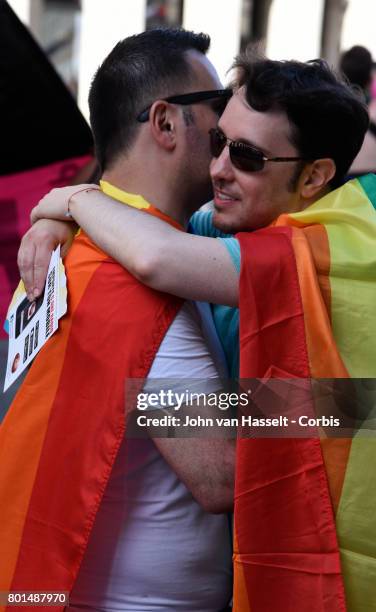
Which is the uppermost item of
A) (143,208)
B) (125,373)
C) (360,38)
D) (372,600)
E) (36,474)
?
(143,208)

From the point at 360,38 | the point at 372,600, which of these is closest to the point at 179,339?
the point at 372,600

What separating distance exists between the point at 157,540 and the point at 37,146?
2.42 metres

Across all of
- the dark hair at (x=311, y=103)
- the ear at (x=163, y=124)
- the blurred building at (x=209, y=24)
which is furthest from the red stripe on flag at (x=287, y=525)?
the blurred building at (x=209, y=24)

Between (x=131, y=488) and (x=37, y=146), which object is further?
(x=37, y=146)

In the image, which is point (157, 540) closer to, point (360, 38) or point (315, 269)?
point (315, 269)

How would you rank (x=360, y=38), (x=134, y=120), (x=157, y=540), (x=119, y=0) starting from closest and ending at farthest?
(x=157, y=540), (x=134, y=120), (x=119, y=0), (x=360, y=38)

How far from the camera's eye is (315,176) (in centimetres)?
249

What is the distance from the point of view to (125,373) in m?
2.18

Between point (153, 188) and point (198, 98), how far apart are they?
279 mm

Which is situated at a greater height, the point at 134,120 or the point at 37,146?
the point at 134,120

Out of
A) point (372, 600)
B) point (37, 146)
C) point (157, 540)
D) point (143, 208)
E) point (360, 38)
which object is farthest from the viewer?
point (360, 38)

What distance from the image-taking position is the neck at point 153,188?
2566 millimetres

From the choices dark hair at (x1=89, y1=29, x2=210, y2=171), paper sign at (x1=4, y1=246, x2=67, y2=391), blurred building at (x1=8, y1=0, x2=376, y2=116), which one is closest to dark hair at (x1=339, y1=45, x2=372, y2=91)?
dark hair at (x1=89, y1=29, x2=210, y2=171)

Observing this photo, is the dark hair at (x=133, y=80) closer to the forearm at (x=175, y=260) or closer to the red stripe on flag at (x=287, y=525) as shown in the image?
the forearm at (x=175, y=260)
